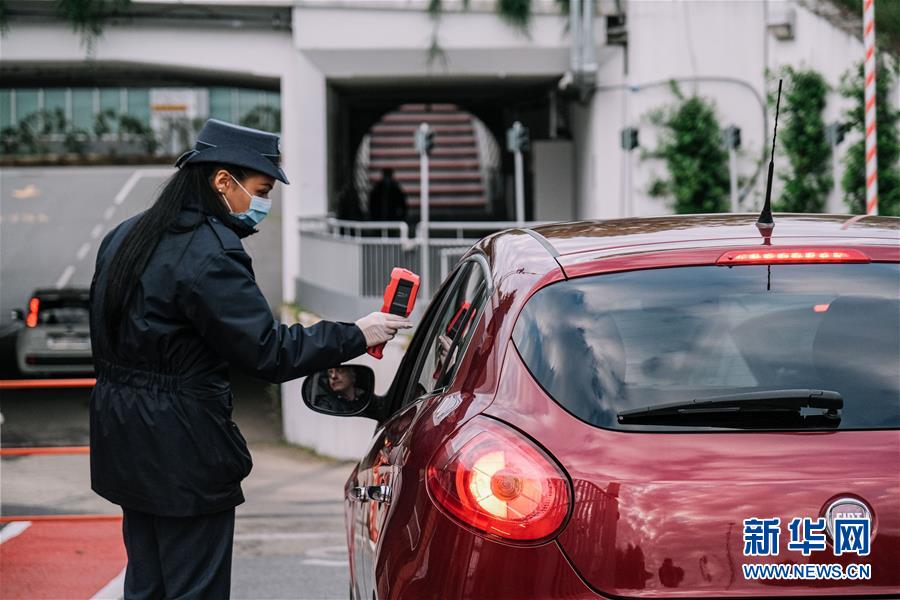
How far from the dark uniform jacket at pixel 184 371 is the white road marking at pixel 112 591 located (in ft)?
9.27

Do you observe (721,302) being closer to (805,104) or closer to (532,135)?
(805,104)

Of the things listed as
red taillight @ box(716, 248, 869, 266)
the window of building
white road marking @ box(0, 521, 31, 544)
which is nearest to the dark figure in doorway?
the window of building

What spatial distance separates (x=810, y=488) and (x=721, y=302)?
0.53 meters

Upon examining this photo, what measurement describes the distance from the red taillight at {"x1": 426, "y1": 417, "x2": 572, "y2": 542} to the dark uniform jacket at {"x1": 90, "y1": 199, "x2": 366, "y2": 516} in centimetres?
106

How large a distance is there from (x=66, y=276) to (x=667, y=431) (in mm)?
25905

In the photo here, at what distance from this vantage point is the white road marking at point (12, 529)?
326 inches

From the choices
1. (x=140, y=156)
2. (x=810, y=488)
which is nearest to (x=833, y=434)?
(x=810, y=488)

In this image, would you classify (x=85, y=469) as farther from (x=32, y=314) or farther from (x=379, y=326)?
(x=379, y=326)

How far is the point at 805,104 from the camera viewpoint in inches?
669

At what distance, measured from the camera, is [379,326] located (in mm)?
4109

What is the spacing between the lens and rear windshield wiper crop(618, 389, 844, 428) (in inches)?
108

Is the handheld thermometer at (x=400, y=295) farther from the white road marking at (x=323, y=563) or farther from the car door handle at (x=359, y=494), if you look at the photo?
the white road marking at (x=323, y=563)

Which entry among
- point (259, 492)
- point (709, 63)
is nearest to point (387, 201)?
Answer: point (709, 63)

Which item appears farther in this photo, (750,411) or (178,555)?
(178,555)
